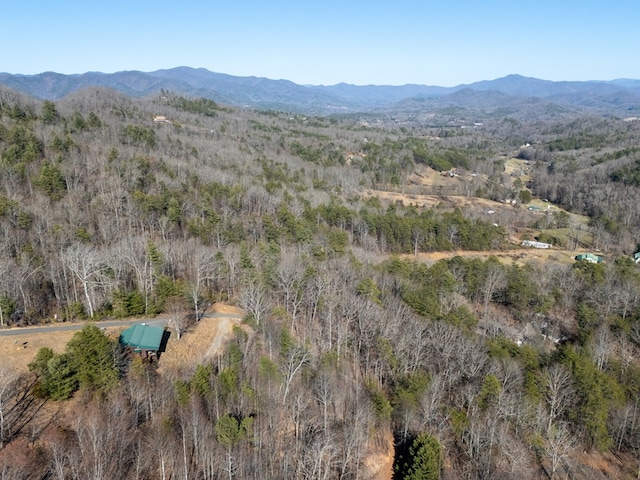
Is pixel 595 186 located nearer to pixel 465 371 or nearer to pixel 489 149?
pixel 489 149

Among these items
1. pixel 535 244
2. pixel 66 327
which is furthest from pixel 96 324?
pixel 535 244

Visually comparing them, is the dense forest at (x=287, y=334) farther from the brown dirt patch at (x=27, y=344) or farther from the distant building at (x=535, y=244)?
the distant building at (x=535, y=244)

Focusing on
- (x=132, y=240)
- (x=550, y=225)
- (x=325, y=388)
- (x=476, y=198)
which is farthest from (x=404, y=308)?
(x=476, y=198)

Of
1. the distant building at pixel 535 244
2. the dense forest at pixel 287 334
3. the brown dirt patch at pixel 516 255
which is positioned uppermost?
the dense forest at pixel 287 334

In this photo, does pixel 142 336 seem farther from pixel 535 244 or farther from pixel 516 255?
pixel 535 244

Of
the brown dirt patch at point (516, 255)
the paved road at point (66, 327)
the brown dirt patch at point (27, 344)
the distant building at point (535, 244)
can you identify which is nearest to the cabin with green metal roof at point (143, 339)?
the brown dirt patch at point (27, 344)

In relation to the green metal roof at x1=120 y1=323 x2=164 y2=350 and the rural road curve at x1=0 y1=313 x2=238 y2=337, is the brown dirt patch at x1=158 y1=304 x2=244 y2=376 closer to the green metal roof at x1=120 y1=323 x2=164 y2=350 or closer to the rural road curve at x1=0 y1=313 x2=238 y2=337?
the rural road curve at x1=0 y1=313 x2=238 y2=337
